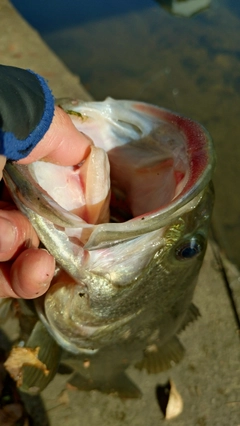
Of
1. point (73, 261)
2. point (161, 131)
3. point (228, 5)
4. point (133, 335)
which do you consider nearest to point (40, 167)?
point (73, 261)

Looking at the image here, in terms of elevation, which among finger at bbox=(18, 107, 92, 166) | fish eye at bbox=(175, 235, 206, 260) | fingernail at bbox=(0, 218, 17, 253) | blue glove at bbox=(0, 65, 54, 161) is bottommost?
fish eye at bbox=(175, 235, 206, 260)

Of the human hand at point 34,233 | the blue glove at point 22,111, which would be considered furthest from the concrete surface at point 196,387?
the blue glove at point 22,111

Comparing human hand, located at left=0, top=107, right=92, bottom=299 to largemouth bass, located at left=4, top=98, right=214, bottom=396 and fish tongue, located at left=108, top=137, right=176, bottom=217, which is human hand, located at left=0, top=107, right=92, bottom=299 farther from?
fish tongue, located at left=108, top=137, right=176, bottom=217

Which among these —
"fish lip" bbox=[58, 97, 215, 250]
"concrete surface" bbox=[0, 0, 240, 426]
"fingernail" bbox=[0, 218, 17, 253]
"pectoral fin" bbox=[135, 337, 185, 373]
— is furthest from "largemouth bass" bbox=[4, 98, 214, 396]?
"concrete surface" bbox=[0, 0, 240, 426]

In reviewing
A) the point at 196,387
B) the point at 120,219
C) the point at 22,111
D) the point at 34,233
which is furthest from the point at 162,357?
Result: the point at 22,111

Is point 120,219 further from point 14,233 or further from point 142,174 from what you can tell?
point 14,233

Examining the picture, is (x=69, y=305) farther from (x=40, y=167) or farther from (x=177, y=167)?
(x=177, y=167)

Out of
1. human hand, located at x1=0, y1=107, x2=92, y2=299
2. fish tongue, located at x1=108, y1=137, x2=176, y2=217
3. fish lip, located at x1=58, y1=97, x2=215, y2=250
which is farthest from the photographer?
fish tongue, located at x1=108, y1=137, x2=176, y2=217

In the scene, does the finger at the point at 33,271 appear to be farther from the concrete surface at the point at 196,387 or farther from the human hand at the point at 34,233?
the concrete surface at the point at 196,387
